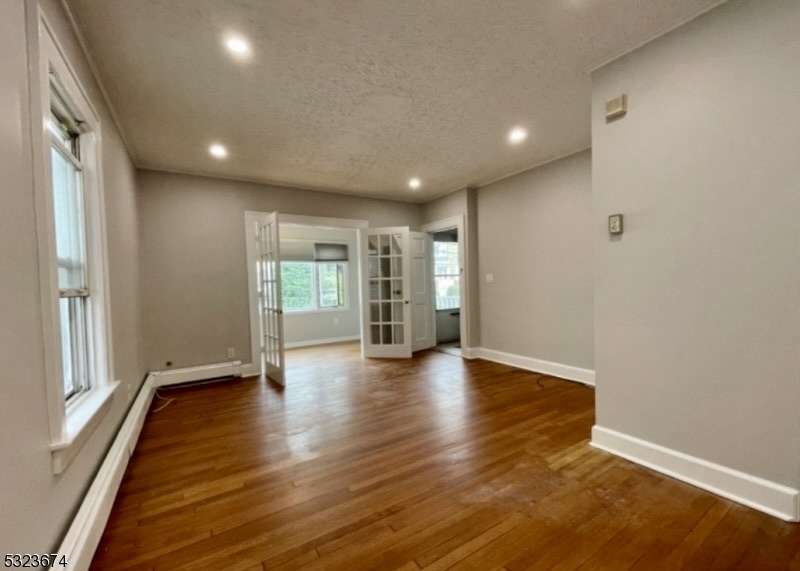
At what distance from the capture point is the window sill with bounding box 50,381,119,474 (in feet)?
4.00

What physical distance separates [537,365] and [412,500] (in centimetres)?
296

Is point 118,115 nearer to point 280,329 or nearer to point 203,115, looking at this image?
point 203,115

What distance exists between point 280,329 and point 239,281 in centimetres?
97

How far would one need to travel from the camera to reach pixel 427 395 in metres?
3.52

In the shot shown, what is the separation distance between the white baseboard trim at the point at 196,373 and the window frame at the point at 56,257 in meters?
2.04

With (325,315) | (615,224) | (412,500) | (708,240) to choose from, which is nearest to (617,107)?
(615,224)

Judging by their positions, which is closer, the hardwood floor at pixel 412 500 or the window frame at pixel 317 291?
the hardwood floor at pixel 412 500

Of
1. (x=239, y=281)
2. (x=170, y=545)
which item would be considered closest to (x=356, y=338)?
(x=239, y=281)

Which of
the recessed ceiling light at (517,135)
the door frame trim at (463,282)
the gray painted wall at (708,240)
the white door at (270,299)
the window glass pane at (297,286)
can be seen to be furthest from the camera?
the window glass pane at (297,286)

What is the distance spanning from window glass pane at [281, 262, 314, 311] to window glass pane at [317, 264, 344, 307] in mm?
207

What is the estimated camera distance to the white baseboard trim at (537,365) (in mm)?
3741

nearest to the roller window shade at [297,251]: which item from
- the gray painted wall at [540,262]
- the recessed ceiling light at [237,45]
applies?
the gray painted wall at [540,262]

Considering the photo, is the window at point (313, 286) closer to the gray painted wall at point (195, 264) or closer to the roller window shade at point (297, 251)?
the roller window shade at point (297, 251)

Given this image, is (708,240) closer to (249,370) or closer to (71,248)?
(71,248)
